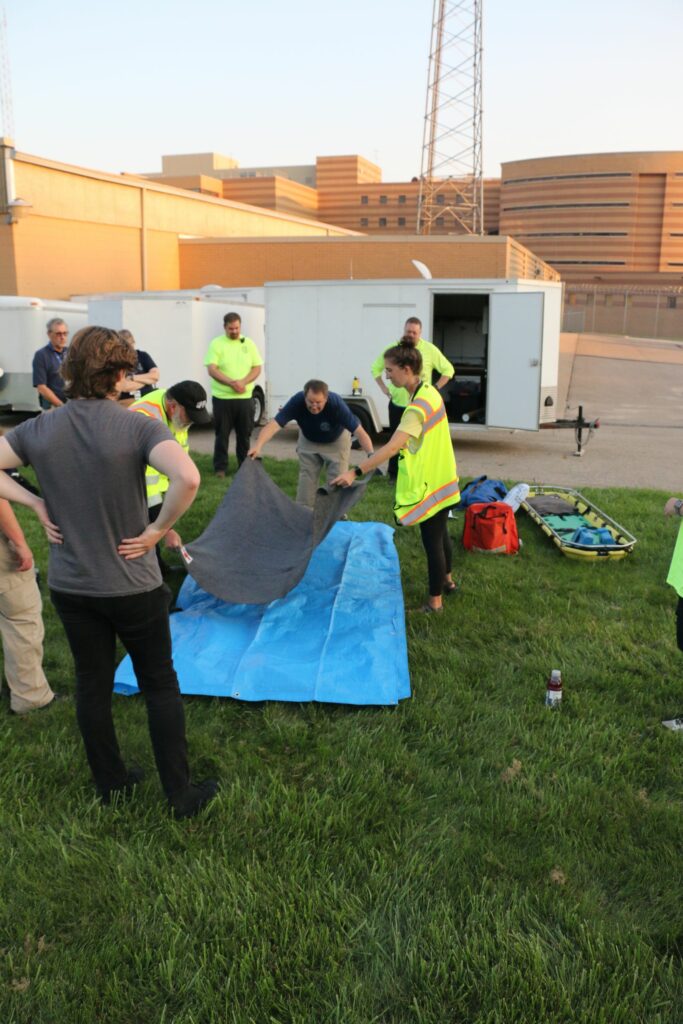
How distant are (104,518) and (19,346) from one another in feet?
42.4

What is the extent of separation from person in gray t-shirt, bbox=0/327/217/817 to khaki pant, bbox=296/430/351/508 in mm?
3949

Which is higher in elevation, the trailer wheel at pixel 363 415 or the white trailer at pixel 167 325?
the white trailer at pixel 167 325

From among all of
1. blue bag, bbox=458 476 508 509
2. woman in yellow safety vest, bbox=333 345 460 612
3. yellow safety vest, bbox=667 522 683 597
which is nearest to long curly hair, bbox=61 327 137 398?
woman in yellow safety vest, bbox=333 345 460 612

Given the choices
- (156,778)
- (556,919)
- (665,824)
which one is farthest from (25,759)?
(665,824)

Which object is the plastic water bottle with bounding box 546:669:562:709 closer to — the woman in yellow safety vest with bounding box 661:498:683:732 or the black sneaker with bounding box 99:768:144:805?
the woman in yellow safety vest with bounding box 661:498:683:732

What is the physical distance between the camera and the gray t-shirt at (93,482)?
285 cm

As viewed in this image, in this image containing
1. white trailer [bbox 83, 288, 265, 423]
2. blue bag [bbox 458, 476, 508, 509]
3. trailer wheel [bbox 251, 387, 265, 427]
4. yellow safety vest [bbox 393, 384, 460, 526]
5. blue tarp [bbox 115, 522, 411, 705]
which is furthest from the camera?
trailer wheel [bbox 251, 387, 265, 427]

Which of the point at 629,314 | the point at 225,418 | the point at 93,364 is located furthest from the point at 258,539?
the point at 629,314

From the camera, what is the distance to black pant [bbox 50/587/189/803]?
304cm

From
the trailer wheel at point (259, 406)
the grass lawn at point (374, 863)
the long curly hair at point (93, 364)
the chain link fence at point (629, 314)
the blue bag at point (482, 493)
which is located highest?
the chain link fence at point (629, 314)

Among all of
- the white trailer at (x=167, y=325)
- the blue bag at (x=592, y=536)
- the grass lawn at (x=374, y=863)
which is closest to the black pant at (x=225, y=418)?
the white trailer at (x=167, y=325)

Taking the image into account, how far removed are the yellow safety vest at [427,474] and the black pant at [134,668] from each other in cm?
264

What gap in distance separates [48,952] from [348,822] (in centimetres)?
120

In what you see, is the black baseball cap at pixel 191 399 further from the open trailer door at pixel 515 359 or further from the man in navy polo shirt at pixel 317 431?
the open trailer door at pixel 515 359
